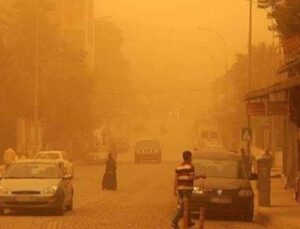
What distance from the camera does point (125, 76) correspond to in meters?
152

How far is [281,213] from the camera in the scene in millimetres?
28844

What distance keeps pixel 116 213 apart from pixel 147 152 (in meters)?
53.6

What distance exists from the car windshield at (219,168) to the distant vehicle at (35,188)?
3.70 meters

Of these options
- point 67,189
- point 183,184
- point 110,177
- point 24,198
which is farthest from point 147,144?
point 183,184

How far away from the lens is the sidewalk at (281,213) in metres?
25.5

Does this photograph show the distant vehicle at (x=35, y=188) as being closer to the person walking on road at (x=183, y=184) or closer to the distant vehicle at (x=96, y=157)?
the person walking on road at (x=183, y=184)

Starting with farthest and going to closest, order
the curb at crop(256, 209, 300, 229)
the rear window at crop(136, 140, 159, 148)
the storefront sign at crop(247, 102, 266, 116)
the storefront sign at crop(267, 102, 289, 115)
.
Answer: the rear window at crop(136, 140, 159, 148) < the storefront sign at crop(247, 102, 266, 116) < the storefront sign at crop(267, 102, 289, 115) < the curb at crop(256, 209, 300, 229)

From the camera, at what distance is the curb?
82.5 ft

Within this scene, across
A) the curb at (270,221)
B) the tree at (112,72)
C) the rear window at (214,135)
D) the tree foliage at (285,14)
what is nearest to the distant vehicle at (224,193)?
the curb at (270,221)

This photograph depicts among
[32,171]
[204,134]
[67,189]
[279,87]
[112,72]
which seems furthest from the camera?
[112,72]

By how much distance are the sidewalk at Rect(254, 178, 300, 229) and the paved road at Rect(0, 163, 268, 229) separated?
524mm

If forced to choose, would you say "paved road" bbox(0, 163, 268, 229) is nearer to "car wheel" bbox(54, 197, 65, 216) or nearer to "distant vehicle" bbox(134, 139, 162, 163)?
"car wheel" bbox(54, 197, 65, 216)

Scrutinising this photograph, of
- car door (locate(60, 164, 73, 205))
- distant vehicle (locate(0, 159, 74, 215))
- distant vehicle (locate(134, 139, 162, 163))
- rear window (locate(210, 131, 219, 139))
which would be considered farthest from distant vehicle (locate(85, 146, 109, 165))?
distant vehicle (locate(0, 159, 74, 215))

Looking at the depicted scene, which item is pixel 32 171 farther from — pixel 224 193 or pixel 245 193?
pixel 245 193
